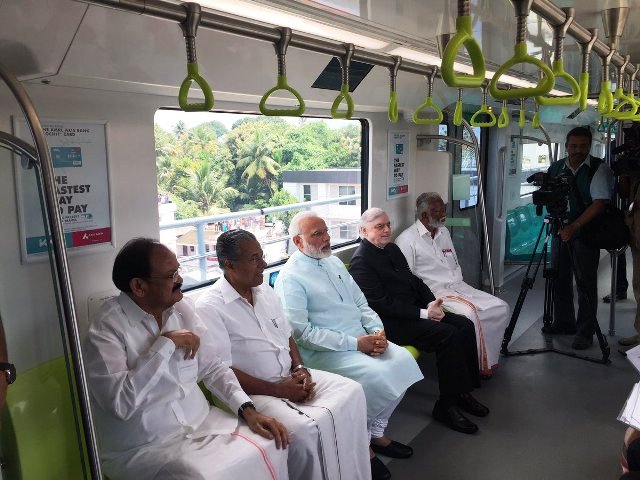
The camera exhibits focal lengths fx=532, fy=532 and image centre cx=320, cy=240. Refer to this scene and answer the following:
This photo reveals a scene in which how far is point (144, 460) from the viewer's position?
198 cm

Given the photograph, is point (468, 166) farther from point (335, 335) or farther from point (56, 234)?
point (56, 234)

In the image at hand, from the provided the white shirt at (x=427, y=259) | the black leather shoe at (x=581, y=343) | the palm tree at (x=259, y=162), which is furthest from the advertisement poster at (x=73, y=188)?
the black leather shoe at (x=581, y=343)

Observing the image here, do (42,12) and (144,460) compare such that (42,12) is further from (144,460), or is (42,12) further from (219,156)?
(219,156)

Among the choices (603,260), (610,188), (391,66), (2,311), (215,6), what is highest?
(215,6)

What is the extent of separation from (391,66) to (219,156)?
235 cm

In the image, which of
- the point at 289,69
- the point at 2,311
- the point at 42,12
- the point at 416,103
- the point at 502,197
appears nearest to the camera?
the point at 42,12

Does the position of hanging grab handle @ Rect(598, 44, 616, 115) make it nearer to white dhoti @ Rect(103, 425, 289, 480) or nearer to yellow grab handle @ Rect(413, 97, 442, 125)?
yellow grab handle @ Rect(413, 97, 442, 125)

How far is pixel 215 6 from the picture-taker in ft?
6.70

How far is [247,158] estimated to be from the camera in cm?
478

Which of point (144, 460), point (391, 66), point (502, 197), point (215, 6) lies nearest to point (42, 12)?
point (215, 6)

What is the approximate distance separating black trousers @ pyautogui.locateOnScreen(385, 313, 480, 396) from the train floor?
0.28 meters

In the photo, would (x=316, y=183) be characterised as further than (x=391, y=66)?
Yes

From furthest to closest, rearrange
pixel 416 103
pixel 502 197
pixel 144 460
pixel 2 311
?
pixel 502 197 → pixel 416 103 → pixel 2 311 → pixel 144 460

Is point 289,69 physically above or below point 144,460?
above
